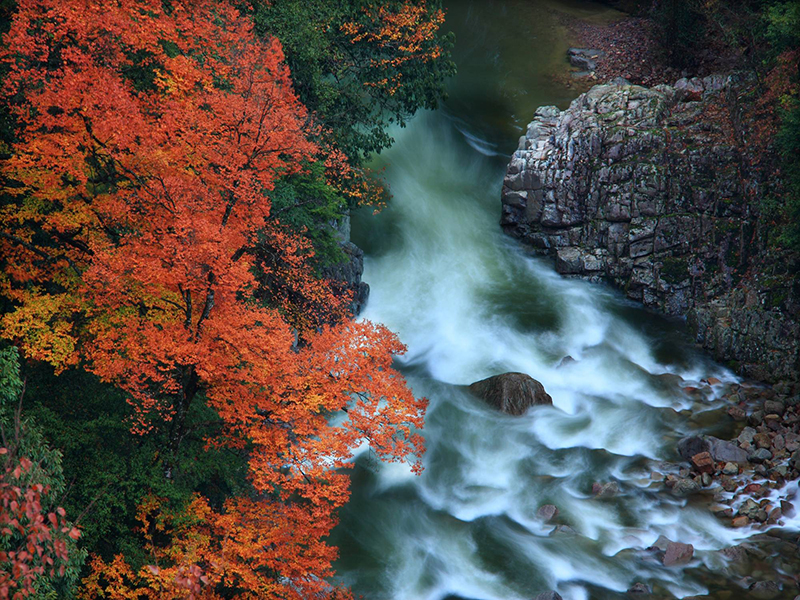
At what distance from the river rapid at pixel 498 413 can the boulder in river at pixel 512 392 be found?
37cm

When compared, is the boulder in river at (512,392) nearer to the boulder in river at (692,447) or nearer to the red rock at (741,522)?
the boulder in river at (692,447)

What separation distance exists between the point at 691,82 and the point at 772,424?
15440 millimetres

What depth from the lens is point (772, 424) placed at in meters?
20.4

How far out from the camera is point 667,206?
26.6 metres

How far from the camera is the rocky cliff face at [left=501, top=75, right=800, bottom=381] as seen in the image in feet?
79.8

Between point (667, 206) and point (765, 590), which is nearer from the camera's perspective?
point (765, 590)

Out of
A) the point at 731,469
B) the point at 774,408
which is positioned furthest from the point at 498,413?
the point at 774,408

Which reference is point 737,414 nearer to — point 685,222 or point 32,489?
point 685,222

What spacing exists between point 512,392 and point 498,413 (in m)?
0.85

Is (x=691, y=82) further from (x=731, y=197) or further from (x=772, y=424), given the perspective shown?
(x=772, y=424)

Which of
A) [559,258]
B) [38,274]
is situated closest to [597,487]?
[559,258]

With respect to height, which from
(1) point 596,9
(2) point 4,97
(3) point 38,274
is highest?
(1) point 596,9

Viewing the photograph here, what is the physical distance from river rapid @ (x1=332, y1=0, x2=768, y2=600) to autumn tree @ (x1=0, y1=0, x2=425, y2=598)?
4027 mm

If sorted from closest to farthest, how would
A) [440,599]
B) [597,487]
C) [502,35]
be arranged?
[440,599] < [597,487] < [502,35]
